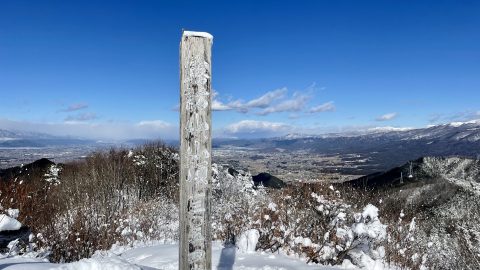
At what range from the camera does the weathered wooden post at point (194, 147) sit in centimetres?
384

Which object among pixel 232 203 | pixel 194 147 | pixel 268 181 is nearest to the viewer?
pixel 194 147

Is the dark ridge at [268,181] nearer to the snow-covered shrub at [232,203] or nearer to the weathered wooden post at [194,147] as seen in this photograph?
the snow-covered shrub at [232,203]

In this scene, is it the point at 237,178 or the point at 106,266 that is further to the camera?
the point at 237,178

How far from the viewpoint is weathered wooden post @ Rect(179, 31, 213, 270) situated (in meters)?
3.84

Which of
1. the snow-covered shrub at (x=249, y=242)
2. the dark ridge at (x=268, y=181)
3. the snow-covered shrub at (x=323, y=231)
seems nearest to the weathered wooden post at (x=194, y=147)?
the snow-covered shrub at (x=249, y=242)

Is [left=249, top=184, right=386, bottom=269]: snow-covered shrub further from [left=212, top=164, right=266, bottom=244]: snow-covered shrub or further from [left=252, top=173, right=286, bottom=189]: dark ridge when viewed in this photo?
[left=252, top=173, right=286, bottom=189]: dark ridge

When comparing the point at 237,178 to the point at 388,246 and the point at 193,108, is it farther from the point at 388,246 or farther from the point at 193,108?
the point at 193,108

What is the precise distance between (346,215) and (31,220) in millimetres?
9309

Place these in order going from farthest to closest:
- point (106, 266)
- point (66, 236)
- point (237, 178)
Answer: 1. point (237, 178)
2. point (66, 236)
3. point (106, 266)

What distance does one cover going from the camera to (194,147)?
12.6ft

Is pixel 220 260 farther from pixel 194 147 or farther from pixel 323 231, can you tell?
pixel 194 147

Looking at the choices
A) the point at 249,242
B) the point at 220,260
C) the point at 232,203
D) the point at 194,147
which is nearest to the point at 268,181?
the point at 232,203

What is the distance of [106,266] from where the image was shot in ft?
20.3

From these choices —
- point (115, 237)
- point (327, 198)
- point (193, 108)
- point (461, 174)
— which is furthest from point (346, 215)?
point (461, 174)
